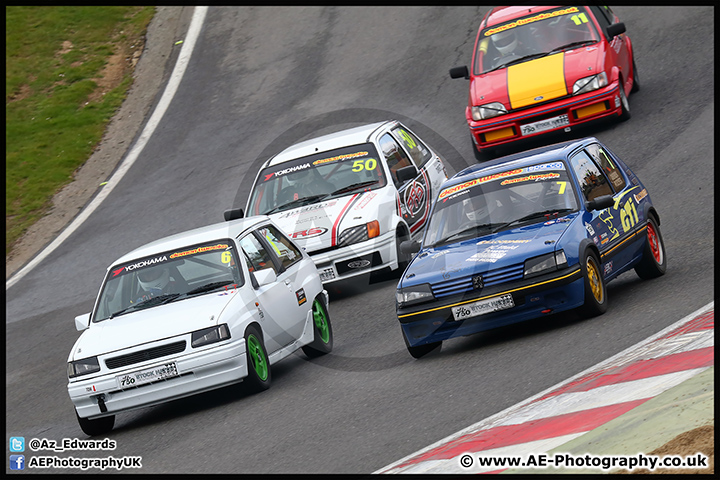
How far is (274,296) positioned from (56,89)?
56.3 feet

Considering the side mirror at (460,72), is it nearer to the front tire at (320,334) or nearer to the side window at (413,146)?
the side window at (413,146)

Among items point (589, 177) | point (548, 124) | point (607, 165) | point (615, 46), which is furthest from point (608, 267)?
point (615, 46)

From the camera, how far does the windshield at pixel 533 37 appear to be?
16.0 metres

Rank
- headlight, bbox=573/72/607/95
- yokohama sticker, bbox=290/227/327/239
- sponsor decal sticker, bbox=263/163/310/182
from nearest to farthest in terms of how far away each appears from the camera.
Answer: yokohama sticker, bbox=290/227/327/239 < sponsor decal sticker, bbox=263/163/310/182 < headlight, bbox=573/72/607/95

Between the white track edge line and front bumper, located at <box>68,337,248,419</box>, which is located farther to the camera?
front bumper, located at <box>68,337,248,419</box>

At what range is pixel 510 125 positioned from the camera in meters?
15.4

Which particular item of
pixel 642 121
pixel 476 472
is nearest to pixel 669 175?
pixel 642 121

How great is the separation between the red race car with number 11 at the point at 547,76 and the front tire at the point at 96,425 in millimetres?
8870

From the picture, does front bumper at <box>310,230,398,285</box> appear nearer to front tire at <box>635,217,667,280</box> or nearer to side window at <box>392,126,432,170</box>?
side window at <box>392,126,432,170</box>

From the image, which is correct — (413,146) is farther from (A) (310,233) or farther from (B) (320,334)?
(B) (320,334)

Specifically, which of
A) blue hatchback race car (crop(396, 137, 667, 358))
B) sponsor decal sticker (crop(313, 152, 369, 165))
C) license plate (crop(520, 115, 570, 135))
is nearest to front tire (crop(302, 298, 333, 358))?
blue hatchback race car (crop(396, 137, 667, 358))

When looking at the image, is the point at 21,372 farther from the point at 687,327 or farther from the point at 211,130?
the point at 211,130

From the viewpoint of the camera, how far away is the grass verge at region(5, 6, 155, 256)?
2075cm

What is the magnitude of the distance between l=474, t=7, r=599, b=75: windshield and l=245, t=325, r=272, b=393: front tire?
8.82 m
